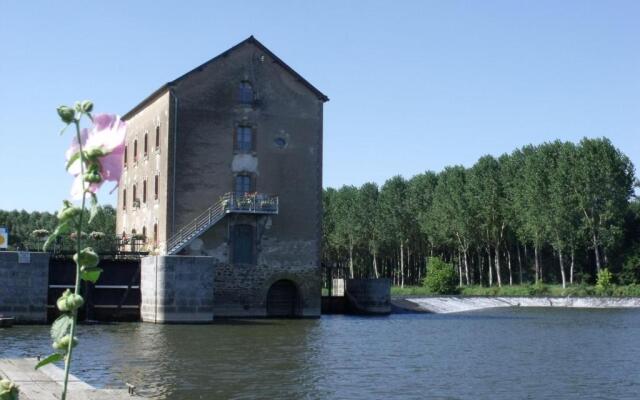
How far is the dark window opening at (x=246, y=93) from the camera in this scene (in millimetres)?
43741

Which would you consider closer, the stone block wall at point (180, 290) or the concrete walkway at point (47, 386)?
the concrete walkway at point (47, 386)

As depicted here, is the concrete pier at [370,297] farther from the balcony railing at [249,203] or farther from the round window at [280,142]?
the round window at [280,142]

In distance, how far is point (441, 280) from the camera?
71.1 meters

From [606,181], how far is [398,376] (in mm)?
54850

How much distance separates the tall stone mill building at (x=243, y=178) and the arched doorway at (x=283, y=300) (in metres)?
0.05

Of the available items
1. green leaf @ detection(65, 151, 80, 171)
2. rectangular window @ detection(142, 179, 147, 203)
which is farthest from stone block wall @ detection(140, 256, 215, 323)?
green leaf @ detection(65, 151, 80, 171)

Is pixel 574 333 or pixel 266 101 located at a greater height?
pixel 266 101

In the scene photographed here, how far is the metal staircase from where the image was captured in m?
41.1

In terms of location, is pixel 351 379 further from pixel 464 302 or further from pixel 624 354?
pixel 464 302

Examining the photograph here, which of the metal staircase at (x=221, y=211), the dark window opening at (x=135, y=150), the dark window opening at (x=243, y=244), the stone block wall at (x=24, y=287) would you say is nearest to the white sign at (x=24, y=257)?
the stone block wall at (x=24, y=287)

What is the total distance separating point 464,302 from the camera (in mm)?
57906

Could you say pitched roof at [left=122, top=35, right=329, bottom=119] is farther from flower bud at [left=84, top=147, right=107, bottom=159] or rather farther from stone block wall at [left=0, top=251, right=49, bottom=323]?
flower bud at [left=84, top=147, right=107, bottom=159]

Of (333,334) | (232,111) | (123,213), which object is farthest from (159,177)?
(333,334)

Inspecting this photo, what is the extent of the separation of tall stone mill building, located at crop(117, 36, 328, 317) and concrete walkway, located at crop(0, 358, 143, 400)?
2524 centimetres
